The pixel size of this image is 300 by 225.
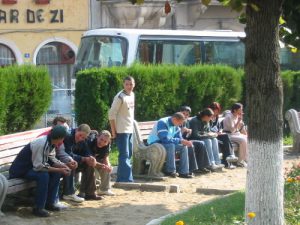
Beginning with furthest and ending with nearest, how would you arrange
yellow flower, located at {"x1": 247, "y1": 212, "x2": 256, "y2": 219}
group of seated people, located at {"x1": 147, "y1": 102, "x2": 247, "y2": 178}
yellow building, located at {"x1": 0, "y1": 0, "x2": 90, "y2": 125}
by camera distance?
1. yellow building, located at {"x1": 0, "y1": 0, "x2": 90, "y2": 125}
2. group of seated people, located at {"x1": 147, "y1": 102, "x2": 247, "y2": 178}
3. yellow flower, located at {"x1": 247, "y1": 212, "x2": 256, "y2": 219}

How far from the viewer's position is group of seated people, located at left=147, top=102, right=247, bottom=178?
12883 mm

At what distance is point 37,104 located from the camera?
49.6 ft

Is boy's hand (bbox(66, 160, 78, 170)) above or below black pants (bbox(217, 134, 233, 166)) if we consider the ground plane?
above

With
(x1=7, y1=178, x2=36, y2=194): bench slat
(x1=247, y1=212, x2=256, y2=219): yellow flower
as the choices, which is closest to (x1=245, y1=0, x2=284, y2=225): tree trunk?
(x1=247, y1=212, x2=256, y2=219): yellow flower

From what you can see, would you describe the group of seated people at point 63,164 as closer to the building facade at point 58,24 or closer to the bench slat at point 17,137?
the bench slat at point 17,137

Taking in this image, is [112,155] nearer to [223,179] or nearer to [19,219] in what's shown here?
[223,179]

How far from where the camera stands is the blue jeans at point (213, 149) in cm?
1366

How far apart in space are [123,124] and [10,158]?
6.66 ft

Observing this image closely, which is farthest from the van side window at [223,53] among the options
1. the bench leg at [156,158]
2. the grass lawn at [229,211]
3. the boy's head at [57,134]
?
the boy's head at [57,134]

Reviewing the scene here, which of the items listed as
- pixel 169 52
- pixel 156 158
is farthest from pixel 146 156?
pixel 169 52

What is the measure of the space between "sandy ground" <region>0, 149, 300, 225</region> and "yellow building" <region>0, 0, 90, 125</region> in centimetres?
1433

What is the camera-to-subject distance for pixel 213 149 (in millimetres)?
13867

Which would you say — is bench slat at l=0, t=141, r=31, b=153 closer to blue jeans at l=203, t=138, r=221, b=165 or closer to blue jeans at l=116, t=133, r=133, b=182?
blue jeans at l=116, t=133, r=133, b=182

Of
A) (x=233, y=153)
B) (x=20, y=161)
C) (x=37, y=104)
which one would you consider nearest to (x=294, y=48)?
(x=20, y=161)
